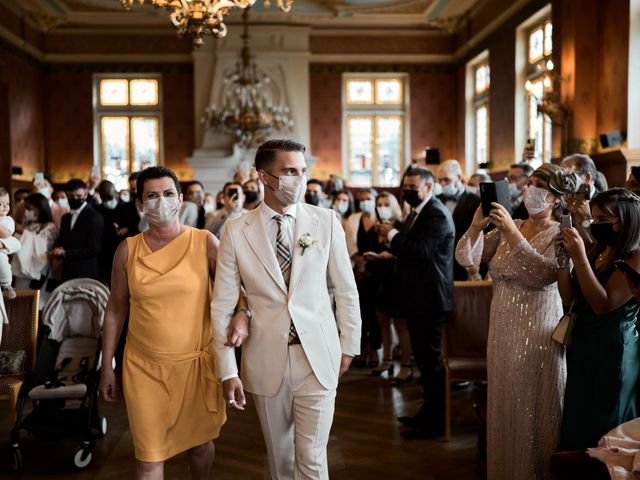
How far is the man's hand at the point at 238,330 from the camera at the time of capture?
8.63ft

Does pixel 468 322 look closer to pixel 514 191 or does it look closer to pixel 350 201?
pixel 514 191

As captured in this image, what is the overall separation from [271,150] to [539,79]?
10454 mm

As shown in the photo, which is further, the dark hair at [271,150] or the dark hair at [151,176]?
the dark hair at [151,176]

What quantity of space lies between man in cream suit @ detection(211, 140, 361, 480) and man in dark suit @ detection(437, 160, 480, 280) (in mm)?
3470

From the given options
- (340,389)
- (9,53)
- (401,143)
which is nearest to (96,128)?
(9,53)

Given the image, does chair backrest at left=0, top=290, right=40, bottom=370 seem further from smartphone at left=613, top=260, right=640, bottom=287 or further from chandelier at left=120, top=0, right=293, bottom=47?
chandelier at left=120, top=0, right=293, bottom=47

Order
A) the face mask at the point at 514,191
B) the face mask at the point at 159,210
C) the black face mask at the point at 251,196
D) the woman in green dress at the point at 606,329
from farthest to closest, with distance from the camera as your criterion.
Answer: the black face mask at the point at 251,196 → the face mask at the point at 514,191 → the face mask at the point at 159,210 → the woman in green dress at the point at 606,329

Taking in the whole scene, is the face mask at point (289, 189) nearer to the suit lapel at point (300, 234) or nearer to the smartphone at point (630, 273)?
the suit lapel at point (300, 234)

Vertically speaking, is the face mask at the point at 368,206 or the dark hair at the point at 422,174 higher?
the dark hair at the point at 422,174

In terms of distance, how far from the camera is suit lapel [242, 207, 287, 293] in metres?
2.66

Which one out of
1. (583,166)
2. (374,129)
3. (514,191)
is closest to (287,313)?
(583,166)

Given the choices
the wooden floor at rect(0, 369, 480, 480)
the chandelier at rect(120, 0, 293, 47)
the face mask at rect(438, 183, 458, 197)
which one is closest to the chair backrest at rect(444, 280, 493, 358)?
the wooden floor at rect(0, 369, 480, 480)

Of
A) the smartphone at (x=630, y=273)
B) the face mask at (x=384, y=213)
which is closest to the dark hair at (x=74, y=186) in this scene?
the face mask at (x=384, y=213)

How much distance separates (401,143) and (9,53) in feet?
28.8
